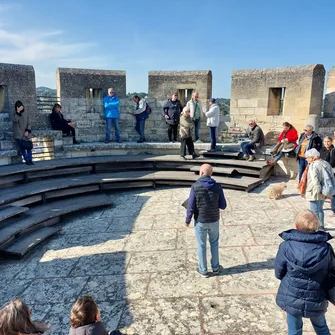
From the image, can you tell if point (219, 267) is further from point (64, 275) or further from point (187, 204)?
point (64, 275)

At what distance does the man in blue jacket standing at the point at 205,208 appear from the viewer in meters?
4.31

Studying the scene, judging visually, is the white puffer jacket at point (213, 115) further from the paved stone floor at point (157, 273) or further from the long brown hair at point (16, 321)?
the long brown hair at point (16, 321)

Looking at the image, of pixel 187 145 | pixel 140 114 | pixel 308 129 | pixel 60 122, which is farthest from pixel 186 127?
pixel 60 122

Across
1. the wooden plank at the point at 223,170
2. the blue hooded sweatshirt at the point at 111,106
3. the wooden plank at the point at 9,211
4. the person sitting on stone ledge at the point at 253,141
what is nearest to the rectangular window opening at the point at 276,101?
the person sitting on stone ledge at the point at 253,141

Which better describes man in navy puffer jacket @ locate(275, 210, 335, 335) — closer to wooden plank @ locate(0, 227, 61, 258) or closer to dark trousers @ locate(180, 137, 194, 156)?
wooden plank @ locate(0, 227, 61, 258)

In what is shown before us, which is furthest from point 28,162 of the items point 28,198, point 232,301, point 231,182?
point 232,301

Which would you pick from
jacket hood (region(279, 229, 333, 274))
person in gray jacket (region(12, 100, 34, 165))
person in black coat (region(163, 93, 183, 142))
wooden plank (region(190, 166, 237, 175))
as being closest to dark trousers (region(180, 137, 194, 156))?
wooden plank (region(190, 166, 237, 175))

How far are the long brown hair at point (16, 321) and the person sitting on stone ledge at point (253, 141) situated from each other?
25.0 feet

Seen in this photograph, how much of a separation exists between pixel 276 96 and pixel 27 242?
7.86 metres

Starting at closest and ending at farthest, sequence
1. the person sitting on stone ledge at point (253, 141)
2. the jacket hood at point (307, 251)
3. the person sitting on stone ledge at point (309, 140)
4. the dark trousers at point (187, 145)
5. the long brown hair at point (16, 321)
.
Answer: the long brown hair at point (16, 321), the jacket hood at point (307, 251), the person sitting on stone ledge at point (309, 140), the person sitting on stone ledge at point (253, 141), the dark trousers at point (187, 145)

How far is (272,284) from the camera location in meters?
4.22

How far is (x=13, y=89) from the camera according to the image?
8922 millimetres

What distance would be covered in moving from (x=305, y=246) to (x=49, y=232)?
4.71 meters

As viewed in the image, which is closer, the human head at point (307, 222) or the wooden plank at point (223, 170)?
the human head at point (307, 222)
